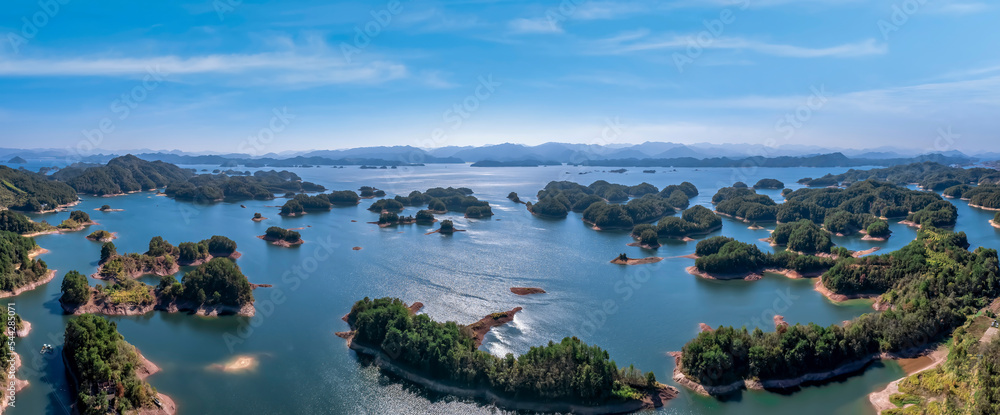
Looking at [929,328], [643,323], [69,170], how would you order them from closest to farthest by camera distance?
[929,328] < [643,323] < [69,170]

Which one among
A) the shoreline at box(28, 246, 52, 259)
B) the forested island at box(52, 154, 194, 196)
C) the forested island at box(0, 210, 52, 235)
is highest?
the forested island at box(52, 154, 194, 196)

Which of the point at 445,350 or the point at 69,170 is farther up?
the point at 69,170

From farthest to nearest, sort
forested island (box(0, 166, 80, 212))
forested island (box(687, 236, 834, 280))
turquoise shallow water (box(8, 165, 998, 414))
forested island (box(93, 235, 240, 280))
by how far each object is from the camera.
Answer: forested island (box(0, 166, 80, 212)) → forested island (box(687, 236, 834, 280)) → forested island (box(93, 235, 240, 280)) → turquoise shallow water (box(8, 165, 998, 414))

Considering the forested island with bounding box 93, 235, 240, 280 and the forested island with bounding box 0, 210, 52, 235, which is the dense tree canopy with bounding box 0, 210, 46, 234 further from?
the forested island with bounding box 93, 235, 240, 280

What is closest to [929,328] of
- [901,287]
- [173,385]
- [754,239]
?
[901,287]

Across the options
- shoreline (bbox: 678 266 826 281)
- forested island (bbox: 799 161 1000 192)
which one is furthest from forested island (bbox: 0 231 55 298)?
forested island (bbox: 799 161 1000 192)

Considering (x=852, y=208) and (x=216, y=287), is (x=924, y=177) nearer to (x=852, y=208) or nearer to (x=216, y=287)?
(x=852, y=208)

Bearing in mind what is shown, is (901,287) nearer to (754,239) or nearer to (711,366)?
(711,366)
